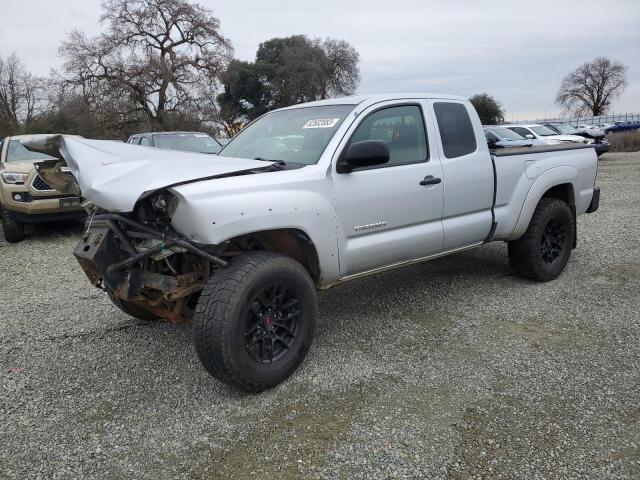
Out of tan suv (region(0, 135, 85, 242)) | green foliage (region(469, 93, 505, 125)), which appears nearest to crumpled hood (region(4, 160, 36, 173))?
tan suv (region(0, 135, 85, 242))

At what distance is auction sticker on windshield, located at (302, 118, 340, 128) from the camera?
382 centimetres

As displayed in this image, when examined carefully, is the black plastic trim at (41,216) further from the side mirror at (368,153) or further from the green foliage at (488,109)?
the green foliage at (488,109)

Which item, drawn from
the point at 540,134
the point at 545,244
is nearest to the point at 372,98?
the point at 545,244

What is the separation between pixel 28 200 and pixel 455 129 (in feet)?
21.2

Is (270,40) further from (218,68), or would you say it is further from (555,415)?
(555,415)

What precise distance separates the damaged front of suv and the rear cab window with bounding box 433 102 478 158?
1.72 m

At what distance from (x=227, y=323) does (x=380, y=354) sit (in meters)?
1.31

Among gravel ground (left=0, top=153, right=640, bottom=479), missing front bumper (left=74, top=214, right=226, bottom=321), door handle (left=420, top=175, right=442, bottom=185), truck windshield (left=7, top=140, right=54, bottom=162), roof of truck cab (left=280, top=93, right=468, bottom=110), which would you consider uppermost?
roof of truck cab (left=280, top=93, right=468, bottom=110)

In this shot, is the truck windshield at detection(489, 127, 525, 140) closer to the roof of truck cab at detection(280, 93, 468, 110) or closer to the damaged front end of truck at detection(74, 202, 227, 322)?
the roof of truck cab at detection(280, 93, 468, 110)

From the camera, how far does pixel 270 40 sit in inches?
1805

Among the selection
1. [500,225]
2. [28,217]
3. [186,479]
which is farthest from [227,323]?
[28,217]

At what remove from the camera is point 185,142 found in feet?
34.7

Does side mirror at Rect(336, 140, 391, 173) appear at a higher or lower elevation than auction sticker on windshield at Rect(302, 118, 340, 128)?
lower

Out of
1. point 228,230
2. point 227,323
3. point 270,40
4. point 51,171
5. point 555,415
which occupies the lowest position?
point 555,415
